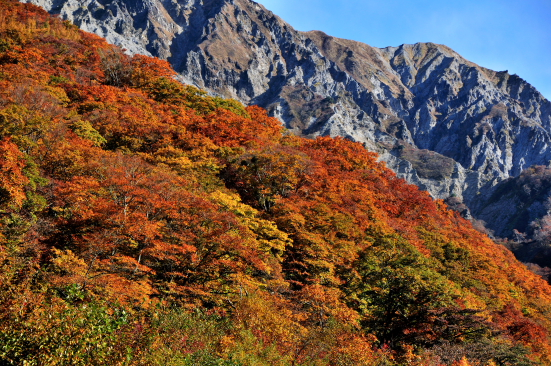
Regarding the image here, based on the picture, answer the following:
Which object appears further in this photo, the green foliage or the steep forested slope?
the steep forested slope

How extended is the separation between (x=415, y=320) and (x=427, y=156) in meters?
191

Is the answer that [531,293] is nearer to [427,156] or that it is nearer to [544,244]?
[544,244]

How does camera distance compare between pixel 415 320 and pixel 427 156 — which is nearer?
pixel 415 320

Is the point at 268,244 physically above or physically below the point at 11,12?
below

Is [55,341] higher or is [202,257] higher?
[202,257]

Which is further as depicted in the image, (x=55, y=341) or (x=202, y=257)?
(x=202, y=257)

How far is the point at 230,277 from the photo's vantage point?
17.8 metres

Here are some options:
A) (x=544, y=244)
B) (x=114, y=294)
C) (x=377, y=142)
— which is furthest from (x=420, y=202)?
(x=377, y=142)

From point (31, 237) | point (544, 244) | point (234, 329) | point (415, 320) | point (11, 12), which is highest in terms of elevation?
point (544, 244)

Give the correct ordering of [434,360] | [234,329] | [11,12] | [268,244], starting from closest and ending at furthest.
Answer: [234,329] < [434,360] < [268,244] < [11,12]

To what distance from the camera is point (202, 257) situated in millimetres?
18203

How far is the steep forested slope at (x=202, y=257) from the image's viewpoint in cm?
1091

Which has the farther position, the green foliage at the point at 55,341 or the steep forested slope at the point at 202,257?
the steep forested slope at the point at 202,257

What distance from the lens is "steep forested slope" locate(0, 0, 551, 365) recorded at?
10.9 metres
